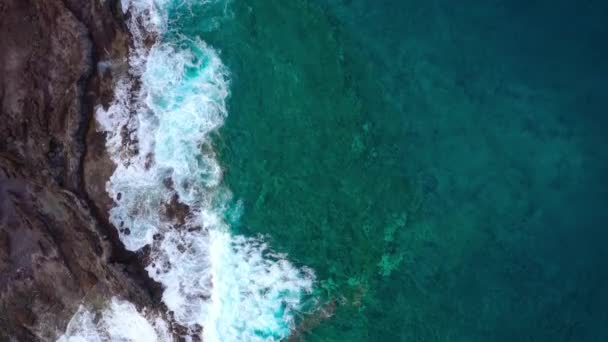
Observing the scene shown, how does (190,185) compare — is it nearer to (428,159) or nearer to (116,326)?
(116,326)

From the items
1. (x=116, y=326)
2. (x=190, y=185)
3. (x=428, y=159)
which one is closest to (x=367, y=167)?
(x=428, y=159)

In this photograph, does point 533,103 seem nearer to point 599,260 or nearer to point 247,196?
point 599,260

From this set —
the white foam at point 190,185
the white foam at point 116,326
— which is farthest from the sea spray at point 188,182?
the white foam at point 116,326

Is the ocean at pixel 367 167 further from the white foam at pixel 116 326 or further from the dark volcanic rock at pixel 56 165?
the dark volcanic rock at pixel 56 165

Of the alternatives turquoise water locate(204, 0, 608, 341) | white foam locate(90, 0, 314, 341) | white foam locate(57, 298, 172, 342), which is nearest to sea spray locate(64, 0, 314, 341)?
white foam locate(90, 0, 314, 341)

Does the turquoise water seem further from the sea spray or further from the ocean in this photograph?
the sea spray

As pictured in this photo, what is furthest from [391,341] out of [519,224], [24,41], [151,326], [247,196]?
[24,41]
